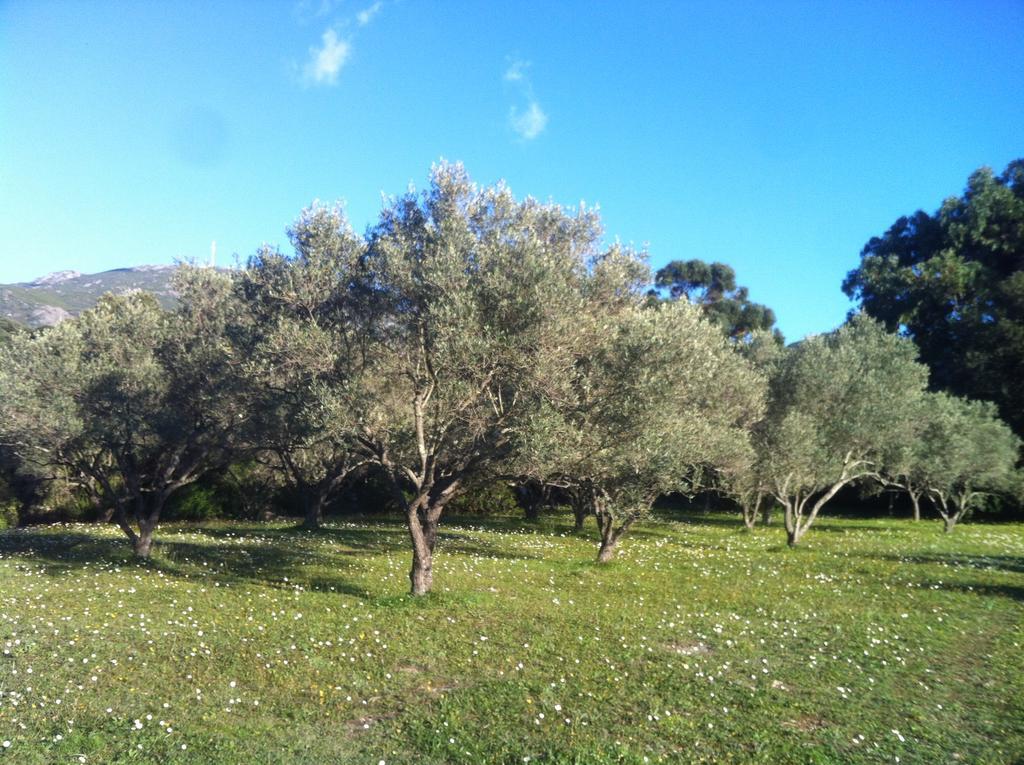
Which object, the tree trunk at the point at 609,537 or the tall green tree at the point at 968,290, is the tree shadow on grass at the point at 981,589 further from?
the tall green tree at the point at 968,290

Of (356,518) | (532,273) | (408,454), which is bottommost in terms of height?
(356,518)

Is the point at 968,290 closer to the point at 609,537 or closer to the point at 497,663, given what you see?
the point at 609,537

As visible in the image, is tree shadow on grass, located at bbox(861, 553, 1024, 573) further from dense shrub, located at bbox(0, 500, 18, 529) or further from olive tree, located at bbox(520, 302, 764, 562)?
dense shrub, located at bbox(0, 500, 18, 529)

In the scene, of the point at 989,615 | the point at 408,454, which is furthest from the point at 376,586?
the point at 989,615

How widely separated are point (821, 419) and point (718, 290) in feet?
162

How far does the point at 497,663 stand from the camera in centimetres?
1039

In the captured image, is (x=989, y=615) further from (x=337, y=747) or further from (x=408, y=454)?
(x=337, y=747)

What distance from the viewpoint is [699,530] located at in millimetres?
35062

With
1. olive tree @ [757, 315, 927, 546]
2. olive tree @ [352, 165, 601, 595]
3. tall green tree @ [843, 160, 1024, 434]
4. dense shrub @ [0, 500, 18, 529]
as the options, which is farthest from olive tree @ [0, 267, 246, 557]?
tall green tree @ [843, 160, 1024, 434]

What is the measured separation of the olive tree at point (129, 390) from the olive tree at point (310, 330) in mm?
4093

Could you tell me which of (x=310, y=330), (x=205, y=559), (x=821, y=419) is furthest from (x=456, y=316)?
(x=821, y=419)

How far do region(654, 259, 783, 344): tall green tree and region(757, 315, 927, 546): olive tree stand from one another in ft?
139

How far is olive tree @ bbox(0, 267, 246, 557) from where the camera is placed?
19.0 meters

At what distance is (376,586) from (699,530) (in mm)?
22499
